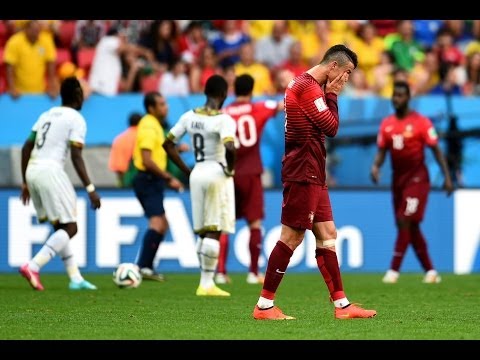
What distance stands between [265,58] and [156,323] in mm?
11421

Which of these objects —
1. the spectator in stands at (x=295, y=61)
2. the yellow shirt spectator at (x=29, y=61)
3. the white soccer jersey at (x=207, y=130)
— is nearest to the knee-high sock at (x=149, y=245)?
the white soccer jersey at (x=207, y=130)

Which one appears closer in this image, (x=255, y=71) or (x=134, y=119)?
(x=134, y=119)

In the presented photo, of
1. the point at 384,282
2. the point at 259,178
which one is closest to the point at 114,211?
the point at 259,178

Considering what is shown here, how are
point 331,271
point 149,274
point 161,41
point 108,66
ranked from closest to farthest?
point 331,271
point 149,274
point 108,66
point 161,41

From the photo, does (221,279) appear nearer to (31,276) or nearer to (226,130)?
(31,276)

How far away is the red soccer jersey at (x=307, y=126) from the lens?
935 cm

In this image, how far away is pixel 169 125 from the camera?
1783cm

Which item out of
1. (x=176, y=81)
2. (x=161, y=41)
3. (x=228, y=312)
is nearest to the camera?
(x=228, y=312)

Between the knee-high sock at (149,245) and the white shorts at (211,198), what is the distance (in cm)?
216

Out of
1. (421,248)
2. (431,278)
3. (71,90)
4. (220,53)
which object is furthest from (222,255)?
(220,53)

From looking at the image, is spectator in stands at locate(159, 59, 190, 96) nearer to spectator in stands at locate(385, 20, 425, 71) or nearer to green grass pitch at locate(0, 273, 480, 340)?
spectator in stands at locate(385, 20, 425, 71)

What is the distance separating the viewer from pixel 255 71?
19.4 m

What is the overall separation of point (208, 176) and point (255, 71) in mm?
7227
